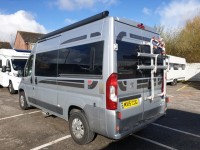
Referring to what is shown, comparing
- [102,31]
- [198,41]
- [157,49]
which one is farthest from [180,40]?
[102,31]

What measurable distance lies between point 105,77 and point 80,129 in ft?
5.19

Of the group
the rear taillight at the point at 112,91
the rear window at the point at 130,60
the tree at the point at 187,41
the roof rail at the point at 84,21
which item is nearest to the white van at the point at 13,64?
the roof rail at the point at 84,21

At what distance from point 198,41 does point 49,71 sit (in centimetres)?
2391

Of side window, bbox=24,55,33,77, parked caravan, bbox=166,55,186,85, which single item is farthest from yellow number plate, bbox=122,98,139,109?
parked caravan, bbox=166,55,186,85

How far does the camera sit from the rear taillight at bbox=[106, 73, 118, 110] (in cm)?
402

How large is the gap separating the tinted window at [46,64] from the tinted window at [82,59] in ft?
1.01

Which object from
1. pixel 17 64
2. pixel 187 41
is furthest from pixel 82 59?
pixel 187 41

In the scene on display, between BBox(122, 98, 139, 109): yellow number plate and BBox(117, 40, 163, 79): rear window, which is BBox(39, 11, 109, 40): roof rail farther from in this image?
BBox(122, 98, 139, 109): yellow number plate

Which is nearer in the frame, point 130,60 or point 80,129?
point 130,60

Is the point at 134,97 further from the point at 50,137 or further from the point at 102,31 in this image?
the point at 50,137

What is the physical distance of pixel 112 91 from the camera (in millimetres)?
4047

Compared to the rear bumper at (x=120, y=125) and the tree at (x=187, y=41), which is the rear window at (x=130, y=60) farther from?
the tree at (x=187, y=41)

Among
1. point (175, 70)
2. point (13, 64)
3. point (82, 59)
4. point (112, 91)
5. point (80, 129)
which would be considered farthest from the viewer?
point (175, 70)

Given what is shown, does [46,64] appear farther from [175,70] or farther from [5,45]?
[5,45]
